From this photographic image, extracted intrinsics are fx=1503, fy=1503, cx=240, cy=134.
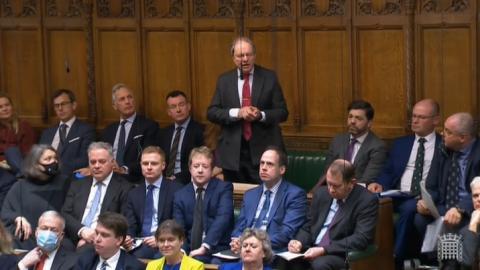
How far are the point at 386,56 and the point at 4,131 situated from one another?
3.24 metres

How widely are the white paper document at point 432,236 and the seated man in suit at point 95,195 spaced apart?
7.17ft

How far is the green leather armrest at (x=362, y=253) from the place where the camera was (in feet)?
32.5

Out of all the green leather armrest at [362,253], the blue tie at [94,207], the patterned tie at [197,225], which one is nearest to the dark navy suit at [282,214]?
the patterned tie at [197,225]

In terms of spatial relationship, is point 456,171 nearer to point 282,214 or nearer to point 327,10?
point 282,214

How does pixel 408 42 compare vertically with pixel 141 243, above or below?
above

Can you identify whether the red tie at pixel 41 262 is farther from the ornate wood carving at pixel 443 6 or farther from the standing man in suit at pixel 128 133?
the ornate wood carving at pixel 443 6

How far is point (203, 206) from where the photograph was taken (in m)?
10.5

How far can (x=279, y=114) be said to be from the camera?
11.0 metres

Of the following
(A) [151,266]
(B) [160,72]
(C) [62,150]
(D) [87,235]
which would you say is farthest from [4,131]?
(A) [151,266]

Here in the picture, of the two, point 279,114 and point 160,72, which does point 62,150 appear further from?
point 279,114

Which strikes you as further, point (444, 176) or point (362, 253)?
point (444, 176)

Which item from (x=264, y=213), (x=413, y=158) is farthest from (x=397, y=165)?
(x=264, y=213)

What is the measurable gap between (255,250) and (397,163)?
6.30 feet

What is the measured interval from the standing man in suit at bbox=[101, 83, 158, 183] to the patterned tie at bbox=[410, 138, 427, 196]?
2348mm
